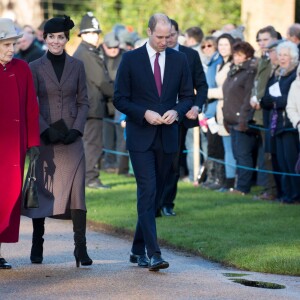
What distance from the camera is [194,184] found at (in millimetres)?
18828

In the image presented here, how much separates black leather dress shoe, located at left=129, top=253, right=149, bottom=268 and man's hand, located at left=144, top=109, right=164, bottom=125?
1281mm

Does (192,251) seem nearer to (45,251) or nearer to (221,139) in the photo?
(45,251)

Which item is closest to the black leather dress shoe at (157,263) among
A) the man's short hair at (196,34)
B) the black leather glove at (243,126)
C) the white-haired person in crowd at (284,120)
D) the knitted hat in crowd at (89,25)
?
the white-haired person in crowd at (284,120)

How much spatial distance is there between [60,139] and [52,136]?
8 cm

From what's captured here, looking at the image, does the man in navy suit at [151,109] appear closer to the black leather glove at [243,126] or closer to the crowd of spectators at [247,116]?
the crowd of spectators at [247,116]

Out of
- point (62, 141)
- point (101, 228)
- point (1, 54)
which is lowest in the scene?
point (101, 228)

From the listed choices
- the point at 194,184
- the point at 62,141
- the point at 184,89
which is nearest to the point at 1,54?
the point at 62,141

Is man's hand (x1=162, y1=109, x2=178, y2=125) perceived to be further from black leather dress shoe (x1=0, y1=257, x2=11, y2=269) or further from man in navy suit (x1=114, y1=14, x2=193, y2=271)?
black leather dress shoe (x1=0, y1=257, x2=11, y2=269)

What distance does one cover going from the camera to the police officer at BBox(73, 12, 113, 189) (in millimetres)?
18125

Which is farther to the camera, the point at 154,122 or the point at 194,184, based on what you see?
the point at 194,184

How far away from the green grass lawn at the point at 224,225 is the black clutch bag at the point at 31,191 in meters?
1.99

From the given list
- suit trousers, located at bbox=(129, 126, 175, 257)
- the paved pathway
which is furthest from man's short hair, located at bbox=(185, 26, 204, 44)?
suit trousers, located at bbox=(129, 126, 175, 257)

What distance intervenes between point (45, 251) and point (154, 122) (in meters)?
2.35

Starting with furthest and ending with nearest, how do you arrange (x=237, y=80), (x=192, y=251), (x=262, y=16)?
1. (x=262, y=16)
2. (x=237, y=80)
3. (x=192, y=251)
